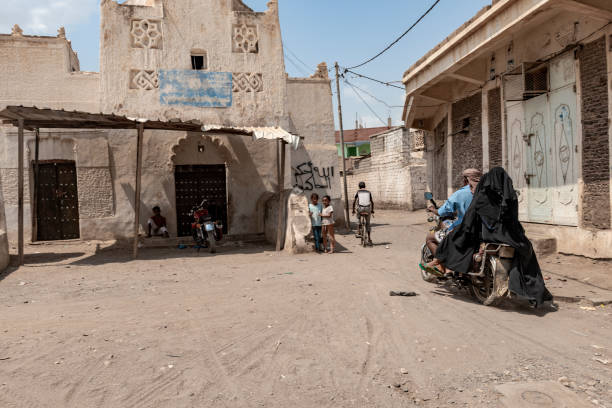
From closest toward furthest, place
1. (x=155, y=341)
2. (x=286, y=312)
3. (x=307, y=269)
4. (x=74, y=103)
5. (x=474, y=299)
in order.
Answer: (x=155, y=341) → (x=286, y=312) → (x=474, y=299) → (x=307, y=269) → (x=74, y=103)

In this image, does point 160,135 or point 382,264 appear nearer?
point 382,264

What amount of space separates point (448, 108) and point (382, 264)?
295 inches

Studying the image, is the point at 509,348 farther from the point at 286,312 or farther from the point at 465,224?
the point at 286,312

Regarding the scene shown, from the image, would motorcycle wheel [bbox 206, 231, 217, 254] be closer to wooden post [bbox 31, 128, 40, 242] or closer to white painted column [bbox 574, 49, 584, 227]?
wooden post [bbox 31, 128, 40, 242]

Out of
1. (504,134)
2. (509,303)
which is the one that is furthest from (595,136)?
(509,303)

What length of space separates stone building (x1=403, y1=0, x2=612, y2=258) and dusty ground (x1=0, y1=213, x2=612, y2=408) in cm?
355

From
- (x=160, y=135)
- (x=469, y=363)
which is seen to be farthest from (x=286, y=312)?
(x=160, y=135)

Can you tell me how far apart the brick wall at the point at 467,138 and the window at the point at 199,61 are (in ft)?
24.4

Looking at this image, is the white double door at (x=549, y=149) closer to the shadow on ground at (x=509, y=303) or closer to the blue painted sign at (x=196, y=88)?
the shadow on ground at (x=509, y=303)

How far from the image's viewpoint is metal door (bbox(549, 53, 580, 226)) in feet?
28.1

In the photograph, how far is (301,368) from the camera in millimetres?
3648

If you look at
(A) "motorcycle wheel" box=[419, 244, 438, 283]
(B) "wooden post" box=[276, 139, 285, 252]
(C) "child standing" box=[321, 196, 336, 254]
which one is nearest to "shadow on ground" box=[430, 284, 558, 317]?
(A) "motorcycle wheel" box=[419, 244, 438, 283]

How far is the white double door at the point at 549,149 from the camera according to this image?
866cm

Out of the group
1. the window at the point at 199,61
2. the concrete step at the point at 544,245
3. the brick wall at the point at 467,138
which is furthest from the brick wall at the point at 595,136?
the window at the point at 199,61
